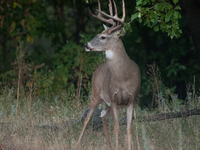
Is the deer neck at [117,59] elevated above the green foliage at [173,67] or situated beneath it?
elevated above

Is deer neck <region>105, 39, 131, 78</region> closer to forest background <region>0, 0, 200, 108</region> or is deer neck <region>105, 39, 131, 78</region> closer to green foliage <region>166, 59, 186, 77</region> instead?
forest background <region>0, 0, 200, 108</region>

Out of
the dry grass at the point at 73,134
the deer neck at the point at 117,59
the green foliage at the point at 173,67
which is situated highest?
the deer neck at the point at 117,59

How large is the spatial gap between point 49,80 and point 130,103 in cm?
371

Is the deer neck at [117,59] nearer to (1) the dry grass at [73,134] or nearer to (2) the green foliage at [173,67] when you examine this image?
(1) the dry grass at [73,134]

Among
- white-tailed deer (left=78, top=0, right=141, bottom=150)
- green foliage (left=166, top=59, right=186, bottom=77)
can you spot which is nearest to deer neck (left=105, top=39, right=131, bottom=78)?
white-tailed deer (left=78, top=0, right=141, bottom=150)

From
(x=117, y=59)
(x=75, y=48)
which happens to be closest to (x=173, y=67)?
(x=75, y=48)

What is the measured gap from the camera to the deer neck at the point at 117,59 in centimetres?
479

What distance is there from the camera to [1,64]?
10523 millimetres

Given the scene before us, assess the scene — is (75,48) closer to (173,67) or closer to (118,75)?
(173,67)

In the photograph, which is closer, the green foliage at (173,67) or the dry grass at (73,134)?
the dry grass at (73,134)

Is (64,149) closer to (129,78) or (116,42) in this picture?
(129,78)

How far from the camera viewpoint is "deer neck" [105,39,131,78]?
4793 millimetres

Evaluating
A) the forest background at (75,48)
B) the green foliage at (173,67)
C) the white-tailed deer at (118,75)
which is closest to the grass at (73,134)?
the white-tailed deer at (118,75)

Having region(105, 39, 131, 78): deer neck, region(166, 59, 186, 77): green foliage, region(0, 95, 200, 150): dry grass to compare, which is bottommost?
region(0, 95, 200, 150): dry grass
